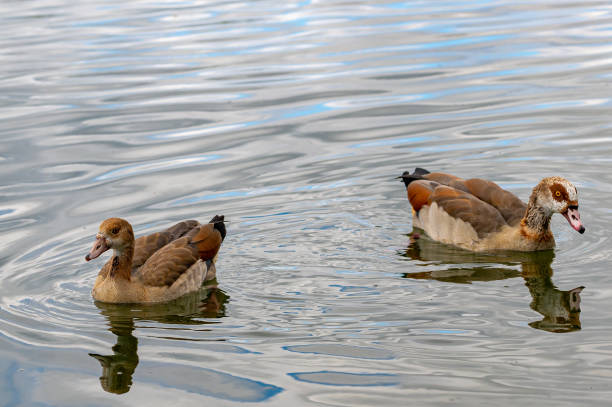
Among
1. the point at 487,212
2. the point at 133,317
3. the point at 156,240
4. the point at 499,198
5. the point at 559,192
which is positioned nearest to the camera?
the point at 133,317

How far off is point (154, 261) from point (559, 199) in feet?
17.0

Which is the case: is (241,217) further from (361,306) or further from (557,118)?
(557,118)

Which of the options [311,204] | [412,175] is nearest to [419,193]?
[412,175]

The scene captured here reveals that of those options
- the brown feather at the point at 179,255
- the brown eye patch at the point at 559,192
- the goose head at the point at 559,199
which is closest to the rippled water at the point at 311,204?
the brown feather at the point at 179,255

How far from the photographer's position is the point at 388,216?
45.9 feet

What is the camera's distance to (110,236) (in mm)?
11031

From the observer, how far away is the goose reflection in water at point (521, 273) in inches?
403

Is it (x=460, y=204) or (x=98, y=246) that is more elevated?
(x=460, y=204)

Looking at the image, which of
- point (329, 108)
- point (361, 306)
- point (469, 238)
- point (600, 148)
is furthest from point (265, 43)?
point (361, 306)

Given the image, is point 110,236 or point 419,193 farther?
point 419,193

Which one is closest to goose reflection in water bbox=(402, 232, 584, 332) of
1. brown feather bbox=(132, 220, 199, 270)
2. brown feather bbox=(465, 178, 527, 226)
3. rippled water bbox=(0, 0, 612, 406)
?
rippled water bbox=(0, 0, 612, 406)

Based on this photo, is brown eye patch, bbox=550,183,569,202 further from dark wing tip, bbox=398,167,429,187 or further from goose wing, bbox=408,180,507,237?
dark wing tip, bbox=398,167,429,187

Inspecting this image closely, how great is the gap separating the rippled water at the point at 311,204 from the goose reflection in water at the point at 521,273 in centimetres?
4

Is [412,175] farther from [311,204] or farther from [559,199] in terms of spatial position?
[559,199]
